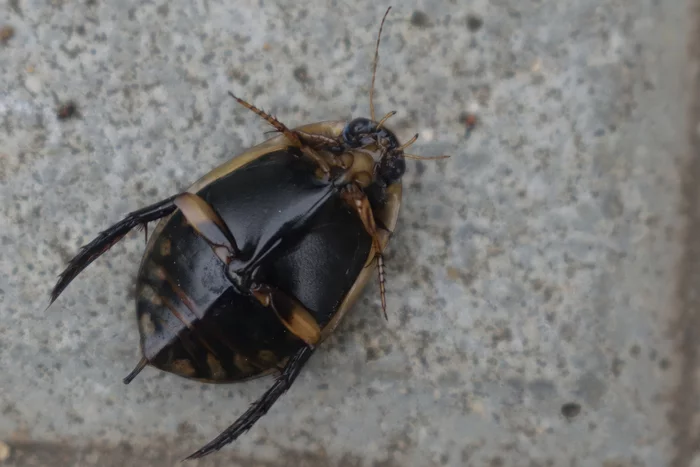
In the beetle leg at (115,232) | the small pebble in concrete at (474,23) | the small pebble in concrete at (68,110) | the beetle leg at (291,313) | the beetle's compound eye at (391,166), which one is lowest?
the beetle leg at (291,313)

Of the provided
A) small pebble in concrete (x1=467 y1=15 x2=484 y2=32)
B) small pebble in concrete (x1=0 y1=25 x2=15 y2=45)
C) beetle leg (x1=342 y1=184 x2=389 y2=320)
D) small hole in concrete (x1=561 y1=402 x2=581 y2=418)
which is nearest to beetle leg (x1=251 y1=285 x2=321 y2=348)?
beetle leg (x1=342 y1=184 x2=389 y2=320)

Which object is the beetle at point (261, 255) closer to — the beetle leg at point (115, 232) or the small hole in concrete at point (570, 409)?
the beetle leg at point (115, 232)

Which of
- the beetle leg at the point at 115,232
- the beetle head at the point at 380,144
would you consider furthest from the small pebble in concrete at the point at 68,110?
the beetle head at the point at 380,144

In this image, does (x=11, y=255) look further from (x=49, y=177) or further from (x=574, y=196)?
(x=574, y=196)

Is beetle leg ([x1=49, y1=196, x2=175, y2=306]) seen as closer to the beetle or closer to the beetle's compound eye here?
the beetle

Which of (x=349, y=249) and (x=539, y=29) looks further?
(x=539, y=29)

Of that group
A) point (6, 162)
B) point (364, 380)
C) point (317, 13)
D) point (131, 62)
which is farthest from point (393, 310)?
point (6, 162)

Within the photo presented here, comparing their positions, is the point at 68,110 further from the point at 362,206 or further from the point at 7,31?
the point at 362,206
